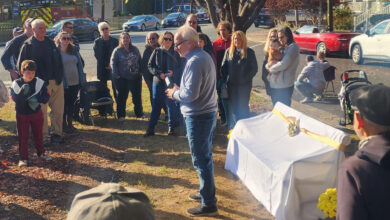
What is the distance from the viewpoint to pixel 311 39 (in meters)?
19.7

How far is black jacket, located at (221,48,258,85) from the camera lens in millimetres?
7250

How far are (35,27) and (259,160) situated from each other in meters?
4.41

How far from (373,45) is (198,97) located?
44.1 ft

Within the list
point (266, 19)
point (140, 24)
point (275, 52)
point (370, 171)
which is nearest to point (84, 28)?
point (140, 24)

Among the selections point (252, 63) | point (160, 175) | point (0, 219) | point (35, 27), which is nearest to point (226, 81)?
point (252, 63)

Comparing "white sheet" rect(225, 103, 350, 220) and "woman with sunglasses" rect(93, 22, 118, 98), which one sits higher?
"woman with sunglasses" rect(93, 22, 118, 98)

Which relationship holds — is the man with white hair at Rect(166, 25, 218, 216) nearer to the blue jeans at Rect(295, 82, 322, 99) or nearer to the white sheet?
the white sheet

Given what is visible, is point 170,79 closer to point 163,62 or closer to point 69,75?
point 163,62

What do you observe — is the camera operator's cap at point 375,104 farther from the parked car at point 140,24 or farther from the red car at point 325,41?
the parked car at point 140,24

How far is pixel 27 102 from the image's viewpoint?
6750 mm

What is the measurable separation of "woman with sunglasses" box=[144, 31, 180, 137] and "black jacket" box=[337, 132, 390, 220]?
5441mm

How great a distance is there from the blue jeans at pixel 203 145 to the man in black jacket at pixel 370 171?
244cm

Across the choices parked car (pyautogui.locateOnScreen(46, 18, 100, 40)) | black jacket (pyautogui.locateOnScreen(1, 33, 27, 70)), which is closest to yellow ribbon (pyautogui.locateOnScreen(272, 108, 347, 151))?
black jacket (pyautogui.locateOnScreen(1, 33, 27, 70))

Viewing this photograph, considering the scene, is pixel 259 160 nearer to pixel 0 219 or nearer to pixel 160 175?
pixel 160 175
